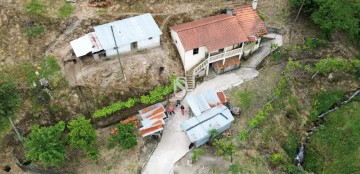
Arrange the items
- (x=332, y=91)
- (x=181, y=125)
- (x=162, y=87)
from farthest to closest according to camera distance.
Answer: (x=332, y=91), (x=162, y=87), (x=181, y=125)

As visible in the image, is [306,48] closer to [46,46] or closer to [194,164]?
[194,164]

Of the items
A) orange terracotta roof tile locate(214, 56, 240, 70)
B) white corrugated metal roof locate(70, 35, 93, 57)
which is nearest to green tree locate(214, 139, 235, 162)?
orange terracotta roof tile locate(214, 56, 240, 70)

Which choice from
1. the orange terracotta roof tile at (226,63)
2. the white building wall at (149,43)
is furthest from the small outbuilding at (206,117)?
the white building wall at (149,43)

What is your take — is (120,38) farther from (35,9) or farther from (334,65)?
(334,65)

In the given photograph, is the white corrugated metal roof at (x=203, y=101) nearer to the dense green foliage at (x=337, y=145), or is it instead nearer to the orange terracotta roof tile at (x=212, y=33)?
the orange terracotta roof tile at (x=212, y=33)

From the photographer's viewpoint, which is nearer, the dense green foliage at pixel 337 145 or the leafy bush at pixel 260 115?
the leafy bush at pixel 260 115

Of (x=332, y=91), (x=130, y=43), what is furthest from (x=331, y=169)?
(x=130, y=43)

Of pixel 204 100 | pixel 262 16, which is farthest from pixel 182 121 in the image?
pixel 262 16
